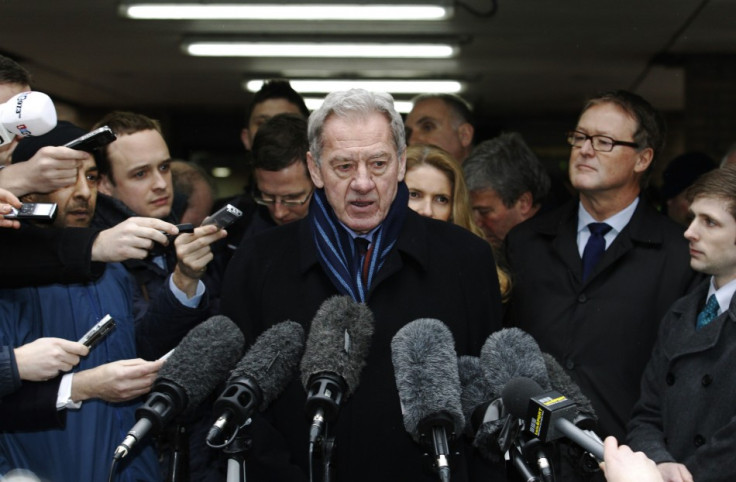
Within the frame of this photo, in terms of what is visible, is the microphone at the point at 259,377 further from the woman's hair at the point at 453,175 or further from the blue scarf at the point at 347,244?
the woman's hair at the point at 453,175

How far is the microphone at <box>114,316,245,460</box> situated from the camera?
6.82ft

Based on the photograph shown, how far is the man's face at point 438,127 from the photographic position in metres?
5.13

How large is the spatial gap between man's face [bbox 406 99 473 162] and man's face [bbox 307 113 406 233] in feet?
7.65

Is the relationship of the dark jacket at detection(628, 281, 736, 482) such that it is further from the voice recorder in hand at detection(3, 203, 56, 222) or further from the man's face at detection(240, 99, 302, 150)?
the man's face at detection(240, 99, 302, 150)

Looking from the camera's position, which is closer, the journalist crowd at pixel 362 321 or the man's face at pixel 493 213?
the journalist crowd at pixel 362 321

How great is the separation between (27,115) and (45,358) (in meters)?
0.67

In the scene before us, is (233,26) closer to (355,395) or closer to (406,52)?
(406,52)

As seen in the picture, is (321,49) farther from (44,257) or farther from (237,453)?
(237,453)

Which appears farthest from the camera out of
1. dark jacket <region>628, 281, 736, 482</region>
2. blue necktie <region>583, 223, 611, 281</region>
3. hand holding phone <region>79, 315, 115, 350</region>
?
blue necktie <region>583, 223, 611, 281</region>

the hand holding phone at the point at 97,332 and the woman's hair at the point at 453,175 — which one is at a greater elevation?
the woman's hair at the point at 453,175

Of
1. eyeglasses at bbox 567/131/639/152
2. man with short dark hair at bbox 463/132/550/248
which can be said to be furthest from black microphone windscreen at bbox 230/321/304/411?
man with short dark hair at bbox 463/132/550/248

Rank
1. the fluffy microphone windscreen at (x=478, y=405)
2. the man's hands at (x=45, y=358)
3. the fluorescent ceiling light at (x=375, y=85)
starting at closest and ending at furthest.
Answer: the fluffy microphone windscreen at (x=478, y=405) < the man's hands at (x=45, y=358) < the fluorescent ceiling light at (x=375, y=85)

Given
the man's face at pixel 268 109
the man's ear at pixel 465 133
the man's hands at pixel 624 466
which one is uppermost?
the man's face at pixel 268 109

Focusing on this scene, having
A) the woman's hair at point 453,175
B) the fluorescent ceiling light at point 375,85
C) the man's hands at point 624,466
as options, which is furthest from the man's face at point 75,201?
the fluorescent ceiling light at point 375,85
